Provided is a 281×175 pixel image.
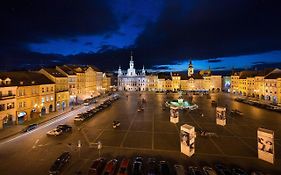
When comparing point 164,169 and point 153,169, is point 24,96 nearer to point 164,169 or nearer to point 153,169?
point 153,169

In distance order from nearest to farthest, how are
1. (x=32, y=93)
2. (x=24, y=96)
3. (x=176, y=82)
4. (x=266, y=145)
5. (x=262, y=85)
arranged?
(x=266, y=145) < (x=24, y=96) < (x=32, y=93) < (x=262, y=85) < (x=176, y=82)

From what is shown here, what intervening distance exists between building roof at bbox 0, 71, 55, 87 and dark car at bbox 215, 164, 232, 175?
45294 millimetres

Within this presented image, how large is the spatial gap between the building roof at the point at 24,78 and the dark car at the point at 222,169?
149 feet

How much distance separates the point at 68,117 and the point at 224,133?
39633 mm

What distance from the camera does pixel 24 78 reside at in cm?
4941

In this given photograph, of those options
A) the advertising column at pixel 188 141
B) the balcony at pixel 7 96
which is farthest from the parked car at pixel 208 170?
the balcony at pixel 7 96

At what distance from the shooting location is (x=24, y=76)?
165 ft

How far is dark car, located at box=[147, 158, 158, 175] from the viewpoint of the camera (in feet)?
69.3

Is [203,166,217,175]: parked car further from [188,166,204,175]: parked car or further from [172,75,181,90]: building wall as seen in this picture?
[172,75,181,90]: building wall

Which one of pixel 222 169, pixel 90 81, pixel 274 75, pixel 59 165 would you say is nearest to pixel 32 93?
pixel 59 165

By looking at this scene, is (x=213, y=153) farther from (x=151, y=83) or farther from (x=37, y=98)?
(x=151, y=83)

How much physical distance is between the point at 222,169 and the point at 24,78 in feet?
168

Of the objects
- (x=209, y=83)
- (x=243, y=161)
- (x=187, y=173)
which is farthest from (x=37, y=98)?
(x=209, y=83)

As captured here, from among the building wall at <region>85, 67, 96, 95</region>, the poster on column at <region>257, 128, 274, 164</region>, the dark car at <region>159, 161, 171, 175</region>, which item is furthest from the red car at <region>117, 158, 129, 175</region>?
the building wall at <region>85, 67, 96, 95</region>
